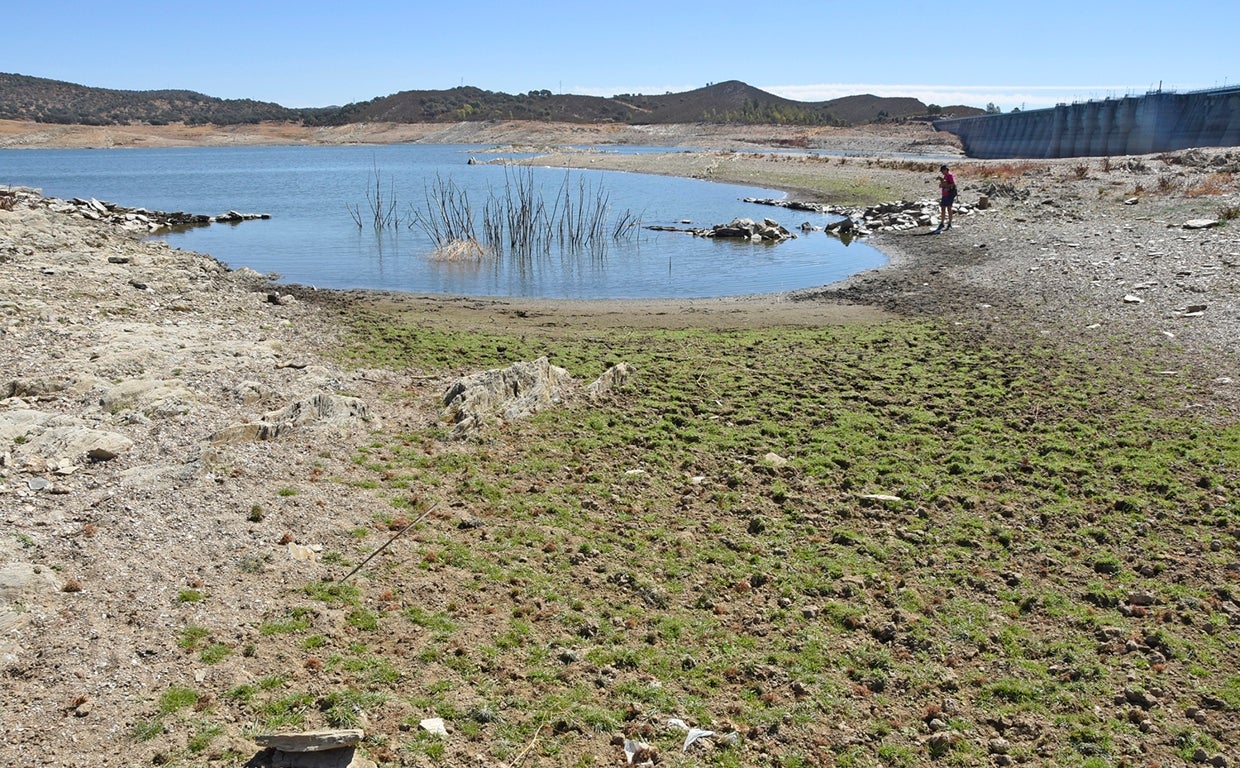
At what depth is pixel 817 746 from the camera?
5191mm

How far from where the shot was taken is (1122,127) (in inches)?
2395

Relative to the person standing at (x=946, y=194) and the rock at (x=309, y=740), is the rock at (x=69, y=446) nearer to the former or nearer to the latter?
the rock at (x=309, y=740)

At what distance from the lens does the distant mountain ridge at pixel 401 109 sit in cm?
14350

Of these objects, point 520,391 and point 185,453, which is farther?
point 520,391

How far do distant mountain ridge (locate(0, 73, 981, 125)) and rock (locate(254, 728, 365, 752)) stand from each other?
145 m

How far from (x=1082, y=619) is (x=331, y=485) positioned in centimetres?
646

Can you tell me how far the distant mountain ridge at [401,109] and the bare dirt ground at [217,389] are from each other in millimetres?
125183

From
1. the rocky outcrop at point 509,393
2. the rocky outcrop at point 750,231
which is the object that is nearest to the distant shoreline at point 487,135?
the rocky outcrop at point 750,231

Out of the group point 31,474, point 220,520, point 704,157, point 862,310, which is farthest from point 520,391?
point 704,157

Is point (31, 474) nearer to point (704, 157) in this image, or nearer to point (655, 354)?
point (655, 354)

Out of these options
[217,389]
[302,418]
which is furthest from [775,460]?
[217,389]

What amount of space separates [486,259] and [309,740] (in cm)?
2475

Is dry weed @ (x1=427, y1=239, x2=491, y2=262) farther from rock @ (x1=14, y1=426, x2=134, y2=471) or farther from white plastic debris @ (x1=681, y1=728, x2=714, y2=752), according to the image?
white plastic debris @ (x1=681, y1=728, x2=714, y2=752)

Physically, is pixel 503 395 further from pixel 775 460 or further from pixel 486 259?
pixel 486 259
